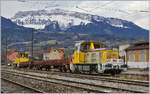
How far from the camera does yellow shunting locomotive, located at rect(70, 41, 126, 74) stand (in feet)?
95.9

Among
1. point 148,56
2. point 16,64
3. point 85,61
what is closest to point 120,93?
point 85,61

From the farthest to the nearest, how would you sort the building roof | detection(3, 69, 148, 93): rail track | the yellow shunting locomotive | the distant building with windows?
the building roof, the distant building with windows, the yellow shunting locomotive, detection(3, 69, 148, 93): rail track

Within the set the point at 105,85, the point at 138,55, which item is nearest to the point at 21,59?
the point at 138,55

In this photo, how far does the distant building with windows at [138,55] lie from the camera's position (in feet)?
164

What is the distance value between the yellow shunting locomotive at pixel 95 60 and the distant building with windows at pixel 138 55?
16.6m

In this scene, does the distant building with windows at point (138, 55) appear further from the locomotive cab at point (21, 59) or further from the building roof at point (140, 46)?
the locomotive cab at point (21, 59)

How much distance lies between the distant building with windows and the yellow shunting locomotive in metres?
16.6

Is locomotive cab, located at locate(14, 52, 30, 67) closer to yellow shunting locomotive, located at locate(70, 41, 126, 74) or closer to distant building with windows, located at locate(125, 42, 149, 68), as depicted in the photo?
distant building with windows, located at locate(125, 42, 149, 68)

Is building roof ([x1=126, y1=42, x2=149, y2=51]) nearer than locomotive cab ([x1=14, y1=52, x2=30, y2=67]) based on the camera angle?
Yes

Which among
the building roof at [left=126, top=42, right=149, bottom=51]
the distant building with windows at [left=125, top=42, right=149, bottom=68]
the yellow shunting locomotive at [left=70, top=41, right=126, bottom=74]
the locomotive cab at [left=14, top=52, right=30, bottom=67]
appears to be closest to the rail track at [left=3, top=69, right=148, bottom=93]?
the yellow shunting locomotive at [left=70, top=41, right=126, bottom=74]

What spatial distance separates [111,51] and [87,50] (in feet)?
12.5

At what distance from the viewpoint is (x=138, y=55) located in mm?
51625

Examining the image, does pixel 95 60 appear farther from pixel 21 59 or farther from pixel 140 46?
pixel 21 59

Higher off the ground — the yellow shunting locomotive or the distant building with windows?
the yellow shunting locomotive
